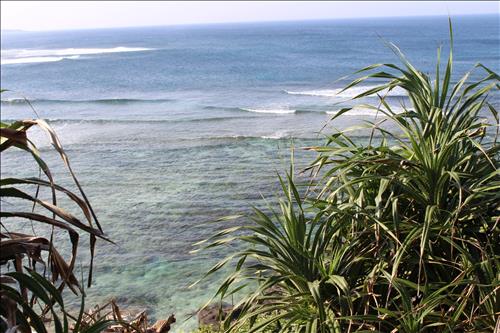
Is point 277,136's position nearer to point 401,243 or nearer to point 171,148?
point 171,148

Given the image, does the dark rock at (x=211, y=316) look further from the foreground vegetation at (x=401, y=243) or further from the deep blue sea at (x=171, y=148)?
the foreground vegetation at (x=401, y=243)

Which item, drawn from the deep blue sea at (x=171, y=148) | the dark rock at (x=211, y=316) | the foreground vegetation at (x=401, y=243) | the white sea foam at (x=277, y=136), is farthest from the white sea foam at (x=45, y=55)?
the foreground vegetation at (x=401, y=243)

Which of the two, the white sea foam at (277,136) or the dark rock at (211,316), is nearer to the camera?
the dark rock at (211,316)

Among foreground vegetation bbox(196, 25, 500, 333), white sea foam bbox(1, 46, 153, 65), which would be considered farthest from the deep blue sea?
white sea foam bbox(1, 46, 153, 65)

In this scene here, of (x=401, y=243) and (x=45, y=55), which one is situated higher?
(x=45, y=55)

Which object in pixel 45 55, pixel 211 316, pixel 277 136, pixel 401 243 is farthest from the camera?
pixel 45 55

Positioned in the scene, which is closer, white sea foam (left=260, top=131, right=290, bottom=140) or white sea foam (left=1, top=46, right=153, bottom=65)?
white sea foam (left=260, top=131, right=290, bottom=140)

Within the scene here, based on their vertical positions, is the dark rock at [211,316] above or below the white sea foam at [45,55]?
below

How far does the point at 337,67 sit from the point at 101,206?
32.6 meters

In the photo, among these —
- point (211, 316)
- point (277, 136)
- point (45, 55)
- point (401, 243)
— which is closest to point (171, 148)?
point (277, 136)

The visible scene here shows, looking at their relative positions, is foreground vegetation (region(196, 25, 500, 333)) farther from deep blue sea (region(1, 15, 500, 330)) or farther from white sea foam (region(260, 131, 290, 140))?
white sea foam (region(260, 131, 290, 140))

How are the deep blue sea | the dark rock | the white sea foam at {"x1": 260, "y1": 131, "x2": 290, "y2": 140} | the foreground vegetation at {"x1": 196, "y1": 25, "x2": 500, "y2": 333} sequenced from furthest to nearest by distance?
the white sea foam at {"x1": 260, "y1": 131, "x2": 290, "y2": 140}
the deep blue sea
the dark rock
the foreground vegetation at {"x1": 196, "y1": 25, "x2": 500, "y2": 333}

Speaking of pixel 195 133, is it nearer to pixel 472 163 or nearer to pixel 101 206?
pixel 101 206

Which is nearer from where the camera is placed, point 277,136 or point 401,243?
point 401,243
